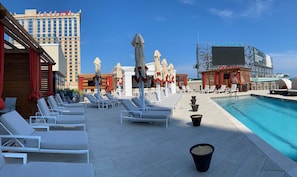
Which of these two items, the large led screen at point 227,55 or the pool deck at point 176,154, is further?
the large led screen at point 227,55

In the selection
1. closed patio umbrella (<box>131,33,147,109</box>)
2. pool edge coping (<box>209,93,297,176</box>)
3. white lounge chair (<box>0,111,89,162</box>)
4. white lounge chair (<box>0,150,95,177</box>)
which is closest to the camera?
white lounge chair (<box>0,150,95,177</box>)

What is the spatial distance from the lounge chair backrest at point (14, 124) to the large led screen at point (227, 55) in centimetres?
3665

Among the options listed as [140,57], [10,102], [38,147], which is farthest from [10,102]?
[38,147]

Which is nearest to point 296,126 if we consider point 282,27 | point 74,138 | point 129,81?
point 74,138

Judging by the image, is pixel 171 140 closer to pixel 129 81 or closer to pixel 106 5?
pixel 106 5

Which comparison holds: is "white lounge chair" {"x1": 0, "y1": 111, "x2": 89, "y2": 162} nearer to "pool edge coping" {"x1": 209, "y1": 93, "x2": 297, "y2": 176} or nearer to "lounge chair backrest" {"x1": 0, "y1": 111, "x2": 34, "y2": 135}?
"lounge chair backrest" {"x1": 0, "y1": 111, "x2": 34, "y2": 135}

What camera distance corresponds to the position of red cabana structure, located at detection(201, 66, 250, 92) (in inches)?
843

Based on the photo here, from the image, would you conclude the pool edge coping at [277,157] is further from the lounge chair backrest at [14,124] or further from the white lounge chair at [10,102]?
the white lounge chair at [10,102]

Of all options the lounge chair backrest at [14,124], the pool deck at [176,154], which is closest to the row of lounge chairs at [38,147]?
the lounge chair backrest at [14,124]

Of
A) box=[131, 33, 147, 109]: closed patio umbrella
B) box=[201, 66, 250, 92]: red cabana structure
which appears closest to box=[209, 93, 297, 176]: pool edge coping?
box=[131, 33, 147, 109]: closed patio umbrella

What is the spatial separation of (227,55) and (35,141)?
38.4m

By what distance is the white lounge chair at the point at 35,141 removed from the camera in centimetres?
297

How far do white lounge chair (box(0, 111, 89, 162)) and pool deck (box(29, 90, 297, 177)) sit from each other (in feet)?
0.94

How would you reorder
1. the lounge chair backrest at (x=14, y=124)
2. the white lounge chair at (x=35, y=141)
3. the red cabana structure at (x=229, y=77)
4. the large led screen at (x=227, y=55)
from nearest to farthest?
the white lounge chair at (x=35, y=141), the lounge chair backrest at (x=14, y=124), the red cabana structure at (x=229, y=77), the large led screen at (x=227, y=55)
